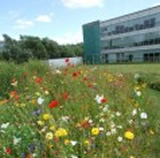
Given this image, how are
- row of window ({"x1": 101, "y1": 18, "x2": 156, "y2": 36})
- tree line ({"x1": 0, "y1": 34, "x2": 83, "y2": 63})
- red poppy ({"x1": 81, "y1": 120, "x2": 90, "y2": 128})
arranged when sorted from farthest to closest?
1. tree line ({"x1": 0, "y1": 34, "x2": 83, "y2": 63})
2. row of window ({"x1": 101, "y1": 18, "x2": 156, "y2": 36})
3. red poppy ({"x1": 81, "y1": 120, "x2": 90, "y2": 128})

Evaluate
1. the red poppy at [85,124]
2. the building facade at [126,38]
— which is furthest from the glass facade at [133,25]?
the red poppy at [85,124]

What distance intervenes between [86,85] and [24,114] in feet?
6.12

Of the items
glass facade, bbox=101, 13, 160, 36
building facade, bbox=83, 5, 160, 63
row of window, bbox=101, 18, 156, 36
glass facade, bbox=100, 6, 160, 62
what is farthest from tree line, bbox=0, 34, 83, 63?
glass facade, bbox=101, 13, 160, 36

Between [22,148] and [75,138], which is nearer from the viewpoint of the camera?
[22,148]

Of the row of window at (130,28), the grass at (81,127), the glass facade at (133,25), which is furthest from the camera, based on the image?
the row of window at (130,28)

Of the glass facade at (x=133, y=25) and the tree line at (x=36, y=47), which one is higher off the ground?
the glass facade at (x=133, y=25)

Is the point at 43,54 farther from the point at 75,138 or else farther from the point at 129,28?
the point at 75,138

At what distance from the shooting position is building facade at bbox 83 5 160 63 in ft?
177

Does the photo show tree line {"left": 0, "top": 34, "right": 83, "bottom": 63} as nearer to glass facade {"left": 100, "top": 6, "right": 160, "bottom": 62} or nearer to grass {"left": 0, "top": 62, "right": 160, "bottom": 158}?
glass facade {"left": 100, "top": 6, "right": 160, "bottom": 62}

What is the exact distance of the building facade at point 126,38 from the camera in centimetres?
5406

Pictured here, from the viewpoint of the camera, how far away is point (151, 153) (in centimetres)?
417

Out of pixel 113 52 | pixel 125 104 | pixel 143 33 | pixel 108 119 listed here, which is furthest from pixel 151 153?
pixel 113 52

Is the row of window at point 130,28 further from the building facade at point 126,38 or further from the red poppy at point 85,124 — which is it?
the red poppy at point 85,124

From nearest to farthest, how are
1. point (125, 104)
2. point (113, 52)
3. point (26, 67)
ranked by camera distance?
1. point (125, 104)
2. point (26, 67)
3. point (113, 52)
